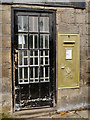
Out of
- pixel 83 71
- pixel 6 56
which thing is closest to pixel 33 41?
pixel 6 56

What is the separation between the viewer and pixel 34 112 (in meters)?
3.55

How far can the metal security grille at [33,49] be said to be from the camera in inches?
137

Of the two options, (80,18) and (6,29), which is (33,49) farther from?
(80,18)

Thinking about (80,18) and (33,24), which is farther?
(80,18)

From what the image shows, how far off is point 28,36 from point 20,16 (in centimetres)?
56

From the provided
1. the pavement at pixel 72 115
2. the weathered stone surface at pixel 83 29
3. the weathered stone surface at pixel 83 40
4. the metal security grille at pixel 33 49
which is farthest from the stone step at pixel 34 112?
the weathered stone surface at pixel 83 29

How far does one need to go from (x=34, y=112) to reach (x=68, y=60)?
1.72 m

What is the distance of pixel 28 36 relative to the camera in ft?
11.5

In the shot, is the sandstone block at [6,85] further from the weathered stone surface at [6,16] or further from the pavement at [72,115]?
the weathered stone surface at [6,16]

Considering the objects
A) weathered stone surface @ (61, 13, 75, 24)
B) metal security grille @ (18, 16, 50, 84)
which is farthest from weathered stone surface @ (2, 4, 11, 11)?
weathered stone surface @ (61, 13, 75, 24)

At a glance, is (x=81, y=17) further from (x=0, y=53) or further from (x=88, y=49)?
(x=0, y=53)

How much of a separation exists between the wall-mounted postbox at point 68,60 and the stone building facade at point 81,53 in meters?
0.13

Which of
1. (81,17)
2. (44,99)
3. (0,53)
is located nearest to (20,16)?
(0,53)

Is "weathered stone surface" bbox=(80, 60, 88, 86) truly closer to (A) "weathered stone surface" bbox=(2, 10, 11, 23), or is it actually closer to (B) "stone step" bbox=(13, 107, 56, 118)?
(B) "stone step" bbox=(13, 107, 56, 118)
